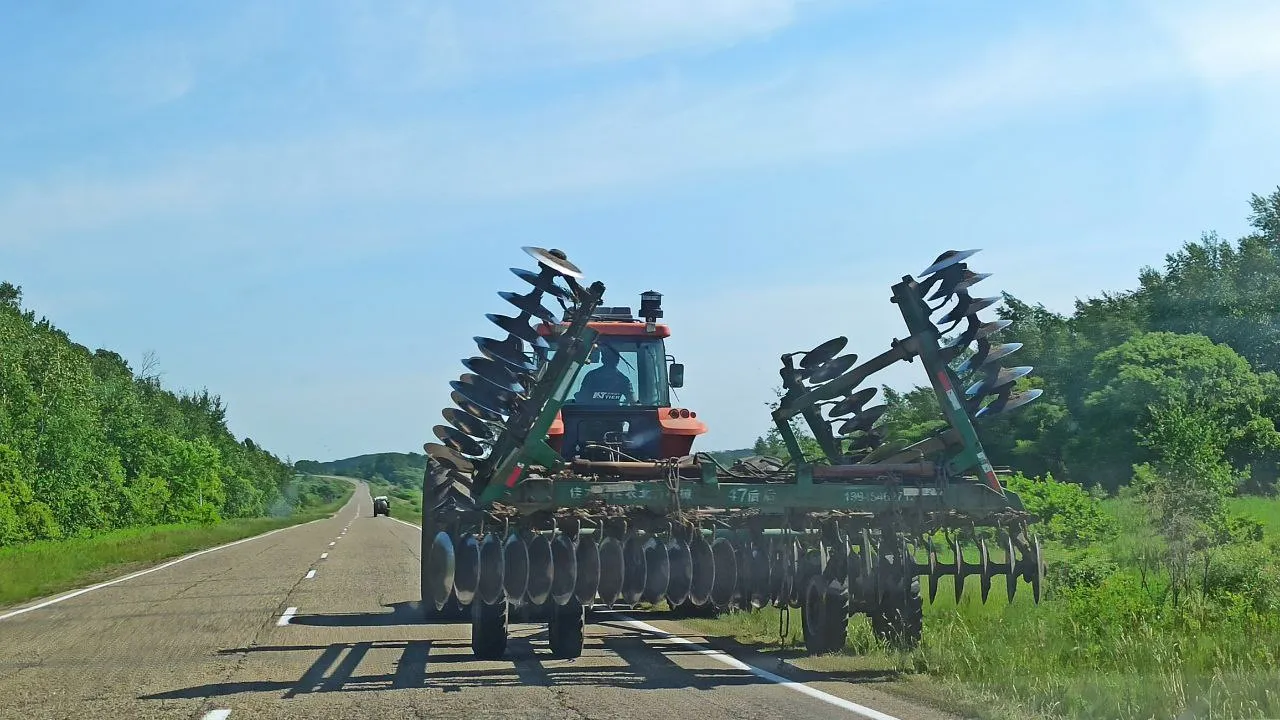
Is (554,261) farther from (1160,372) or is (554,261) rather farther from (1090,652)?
(1160,372)

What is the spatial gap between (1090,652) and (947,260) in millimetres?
3555

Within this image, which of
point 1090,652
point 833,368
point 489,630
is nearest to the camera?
point 1090,652

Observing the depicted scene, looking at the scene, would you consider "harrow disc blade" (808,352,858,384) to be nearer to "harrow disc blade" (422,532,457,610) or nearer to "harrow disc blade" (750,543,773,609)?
"harrow disc blade" (750,543,773,609)

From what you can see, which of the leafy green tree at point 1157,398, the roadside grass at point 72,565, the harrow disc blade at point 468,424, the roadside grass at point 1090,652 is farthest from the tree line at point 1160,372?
the harrow disc blade at point 468,424

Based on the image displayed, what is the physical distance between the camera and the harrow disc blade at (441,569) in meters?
10.1

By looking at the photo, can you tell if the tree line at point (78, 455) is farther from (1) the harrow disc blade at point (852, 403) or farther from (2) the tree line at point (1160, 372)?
(1) the harrow disc blade at point (852, 403)

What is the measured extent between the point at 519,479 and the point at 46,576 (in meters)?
19.5

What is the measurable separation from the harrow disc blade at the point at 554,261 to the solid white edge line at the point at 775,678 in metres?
3.64

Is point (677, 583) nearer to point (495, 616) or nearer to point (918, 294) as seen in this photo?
point (495, 616)

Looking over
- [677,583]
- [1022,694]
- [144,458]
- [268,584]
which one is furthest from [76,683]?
[144,458]

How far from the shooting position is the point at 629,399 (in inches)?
562

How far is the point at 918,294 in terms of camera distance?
11.5 meters

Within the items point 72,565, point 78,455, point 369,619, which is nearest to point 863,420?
point 369,619

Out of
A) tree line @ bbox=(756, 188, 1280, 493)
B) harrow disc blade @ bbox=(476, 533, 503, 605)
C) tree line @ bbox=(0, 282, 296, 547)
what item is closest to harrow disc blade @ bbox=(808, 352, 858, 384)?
harrow disc blade @ bbox=(476, 533, 503, 605)
